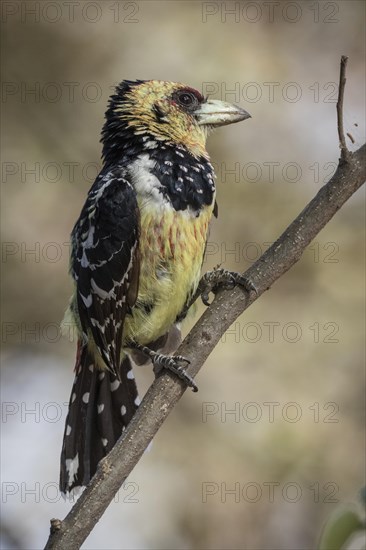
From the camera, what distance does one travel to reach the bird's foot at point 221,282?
2.80 m

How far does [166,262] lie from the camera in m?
3.38

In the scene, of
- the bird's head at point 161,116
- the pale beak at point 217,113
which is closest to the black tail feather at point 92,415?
the bird's head at point 161,116

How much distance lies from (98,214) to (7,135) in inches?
95.7

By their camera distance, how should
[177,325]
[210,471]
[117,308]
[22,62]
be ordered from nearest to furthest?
[117,308] → [177,325] → [210,471] → [22,62]

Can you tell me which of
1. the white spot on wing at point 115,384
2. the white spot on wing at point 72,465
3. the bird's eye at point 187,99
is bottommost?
the white spot on wing at point 72,465

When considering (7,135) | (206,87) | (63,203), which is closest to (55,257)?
(63,203)

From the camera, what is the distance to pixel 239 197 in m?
5.54

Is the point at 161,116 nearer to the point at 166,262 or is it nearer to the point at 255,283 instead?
the point at 166,262

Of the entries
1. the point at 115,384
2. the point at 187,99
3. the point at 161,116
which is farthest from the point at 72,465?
the point at 187,99

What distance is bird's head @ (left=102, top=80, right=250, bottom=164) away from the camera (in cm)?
367

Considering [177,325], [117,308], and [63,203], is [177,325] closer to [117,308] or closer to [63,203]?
[117,308]

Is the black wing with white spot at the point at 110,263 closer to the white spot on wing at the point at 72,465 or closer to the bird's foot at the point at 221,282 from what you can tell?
the bird's foot at the point at 221,282

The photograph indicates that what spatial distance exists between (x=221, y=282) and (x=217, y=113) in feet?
3.48

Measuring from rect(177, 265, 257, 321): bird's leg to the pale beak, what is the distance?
74 cm
